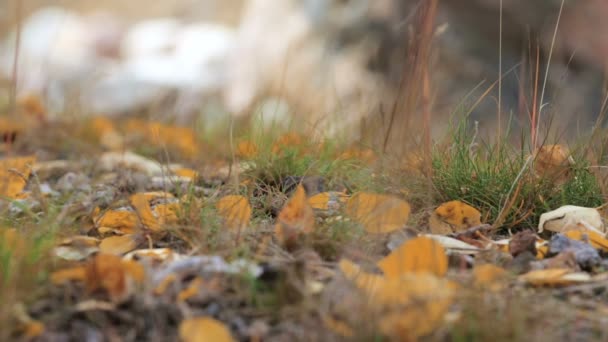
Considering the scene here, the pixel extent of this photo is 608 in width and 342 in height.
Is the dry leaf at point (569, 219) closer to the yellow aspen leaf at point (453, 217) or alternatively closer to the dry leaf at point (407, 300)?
the yellow aspen leaf at point (453, 217)

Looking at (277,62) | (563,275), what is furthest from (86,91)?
(563,275)

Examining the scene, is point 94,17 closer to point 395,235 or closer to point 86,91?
point 86,91

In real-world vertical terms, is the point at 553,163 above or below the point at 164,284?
above

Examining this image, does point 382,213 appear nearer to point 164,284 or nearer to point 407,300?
point 407,300

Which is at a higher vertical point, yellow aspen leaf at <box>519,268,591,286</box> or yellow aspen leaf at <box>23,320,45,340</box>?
yellow aspen leaf at <box>519,268,591,286</box>

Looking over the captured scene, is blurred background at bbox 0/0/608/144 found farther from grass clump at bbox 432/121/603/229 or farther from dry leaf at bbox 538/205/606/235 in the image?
dry leaf at bbox 538/205/606/235

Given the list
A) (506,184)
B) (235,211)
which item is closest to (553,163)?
(506,184)

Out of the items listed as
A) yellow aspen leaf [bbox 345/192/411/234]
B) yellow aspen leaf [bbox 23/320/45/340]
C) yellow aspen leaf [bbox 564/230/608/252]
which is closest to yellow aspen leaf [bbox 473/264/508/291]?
yellow aspen leaf [bbox 345/192/411/234]

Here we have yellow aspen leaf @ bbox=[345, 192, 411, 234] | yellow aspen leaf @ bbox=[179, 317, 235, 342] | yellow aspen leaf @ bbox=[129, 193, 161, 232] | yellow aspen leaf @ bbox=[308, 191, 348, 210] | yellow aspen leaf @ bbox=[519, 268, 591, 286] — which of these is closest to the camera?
yellow aspen leaf @ bbox=[179, 317, 235, 342]
